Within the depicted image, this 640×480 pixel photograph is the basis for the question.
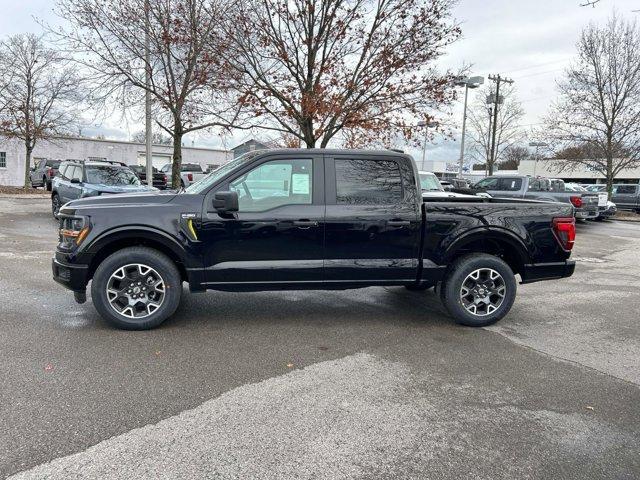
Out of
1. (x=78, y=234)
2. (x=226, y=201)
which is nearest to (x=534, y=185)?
(x=226, y=201)

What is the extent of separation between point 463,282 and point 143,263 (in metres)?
3.42

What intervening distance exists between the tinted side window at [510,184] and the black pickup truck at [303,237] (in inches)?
521

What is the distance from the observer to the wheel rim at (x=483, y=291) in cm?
534

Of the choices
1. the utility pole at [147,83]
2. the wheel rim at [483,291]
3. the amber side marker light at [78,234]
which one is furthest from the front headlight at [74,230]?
the utility pole at [147,83]

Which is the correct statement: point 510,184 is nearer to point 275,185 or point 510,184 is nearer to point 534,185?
point 534,185

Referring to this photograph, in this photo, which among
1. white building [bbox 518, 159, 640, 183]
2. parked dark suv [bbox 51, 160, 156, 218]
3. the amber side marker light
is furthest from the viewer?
white building [bbox 518, 159, 640, 183]

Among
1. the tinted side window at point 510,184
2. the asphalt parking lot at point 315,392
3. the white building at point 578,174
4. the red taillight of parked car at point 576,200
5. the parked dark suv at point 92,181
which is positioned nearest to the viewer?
the asphalt parking lot at point 315,392

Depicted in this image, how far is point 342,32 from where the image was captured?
11.6 meters

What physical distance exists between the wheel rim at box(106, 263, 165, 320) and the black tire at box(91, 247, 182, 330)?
30 mm

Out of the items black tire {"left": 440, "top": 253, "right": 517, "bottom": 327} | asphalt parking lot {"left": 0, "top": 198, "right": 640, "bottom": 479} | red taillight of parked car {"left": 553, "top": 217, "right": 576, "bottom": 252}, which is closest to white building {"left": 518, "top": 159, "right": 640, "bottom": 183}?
red taillight of parked car {"left": 553, "top": 217, "right": 576, "bottom": 252}

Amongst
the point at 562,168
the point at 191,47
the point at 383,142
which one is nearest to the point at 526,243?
the point at 383,142

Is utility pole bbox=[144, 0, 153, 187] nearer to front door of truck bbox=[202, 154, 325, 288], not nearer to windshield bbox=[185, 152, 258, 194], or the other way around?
windshield bbox=[185, 152, 258, 194]

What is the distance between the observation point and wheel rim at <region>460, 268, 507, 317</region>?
17.5 feet

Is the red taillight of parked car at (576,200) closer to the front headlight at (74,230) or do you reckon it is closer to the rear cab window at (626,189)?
the rear cab window at (626,189)
